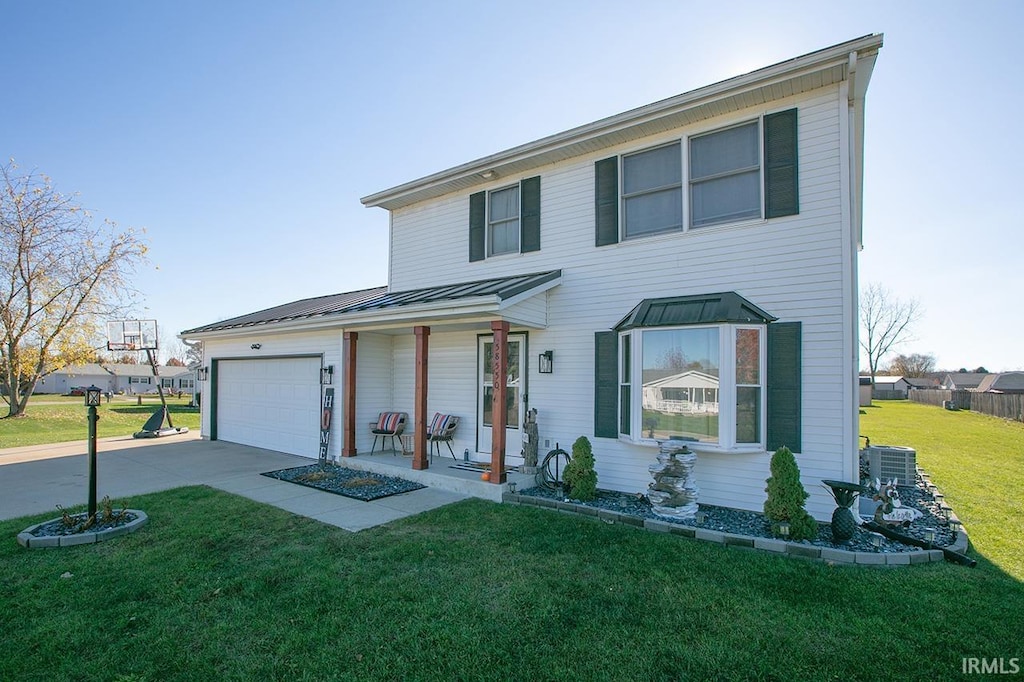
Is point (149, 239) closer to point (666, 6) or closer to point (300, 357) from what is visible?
point (300, 357)

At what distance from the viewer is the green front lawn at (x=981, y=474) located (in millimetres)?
5168

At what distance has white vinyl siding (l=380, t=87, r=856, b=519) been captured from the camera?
18.8ft

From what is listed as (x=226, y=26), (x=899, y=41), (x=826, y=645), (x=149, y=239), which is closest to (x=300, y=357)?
(x=226, y=26)

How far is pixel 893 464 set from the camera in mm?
7789

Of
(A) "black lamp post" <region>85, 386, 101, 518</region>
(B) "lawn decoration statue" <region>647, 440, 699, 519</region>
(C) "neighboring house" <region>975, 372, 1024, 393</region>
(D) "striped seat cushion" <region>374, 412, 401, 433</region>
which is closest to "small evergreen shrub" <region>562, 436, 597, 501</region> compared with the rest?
(B) "lawn decoration statue" <region>647, 440, 699, 519</region>

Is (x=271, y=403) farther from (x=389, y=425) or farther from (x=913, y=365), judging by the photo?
(x=913, y=365)

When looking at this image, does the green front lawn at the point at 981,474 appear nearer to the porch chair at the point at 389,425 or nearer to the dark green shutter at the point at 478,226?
the dark green shutter at the point at 478,226

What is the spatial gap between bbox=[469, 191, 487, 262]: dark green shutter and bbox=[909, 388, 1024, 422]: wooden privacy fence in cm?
2318

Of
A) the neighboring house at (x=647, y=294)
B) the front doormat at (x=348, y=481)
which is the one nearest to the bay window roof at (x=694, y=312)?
the neighboring house at (x=647, y=294)

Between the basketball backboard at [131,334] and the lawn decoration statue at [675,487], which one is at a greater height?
the basketball backboard at [131,334]

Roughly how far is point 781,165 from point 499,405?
482 cm

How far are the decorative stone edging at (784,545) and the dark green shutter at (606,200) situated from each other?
12.9 feet

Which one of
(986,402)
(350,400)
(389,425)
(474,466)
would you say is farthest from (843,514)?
(986,402)

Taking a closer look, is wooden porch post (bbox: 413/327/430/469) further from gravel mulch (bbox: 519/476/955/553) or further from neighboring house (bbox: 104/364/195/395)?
neighboring house (bbox: 104/364/195/395)
